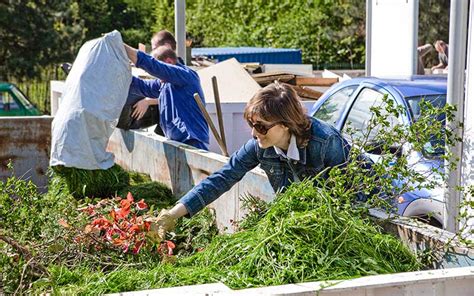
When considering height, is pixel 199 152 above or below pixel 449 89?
below


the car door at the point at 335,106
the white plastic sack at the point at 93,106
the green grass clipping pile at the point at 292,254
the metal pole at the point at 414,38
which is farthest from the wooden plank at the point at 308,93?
the green grass clipping pile at the point at 292,254

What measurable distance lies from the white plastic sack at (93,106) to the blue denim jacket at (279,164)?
3.09 m

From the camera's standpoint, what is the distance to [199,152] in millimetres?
7125

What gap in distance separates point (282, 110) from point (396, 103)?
2198mm

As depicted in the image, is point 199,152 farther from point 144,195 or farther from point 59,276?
point 59,276

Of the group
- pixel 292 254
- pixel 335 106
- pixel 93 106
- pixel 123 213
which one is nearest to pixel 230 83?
pixel 335 106

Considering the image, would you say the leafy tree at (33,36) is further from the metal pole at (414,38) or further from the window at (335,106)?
the window at (335,106)

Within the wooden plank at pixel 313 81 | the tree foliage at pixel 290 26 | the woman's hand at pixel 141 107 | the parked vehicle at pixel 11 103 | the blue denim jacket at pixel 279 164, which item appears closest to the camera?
the blue denim jacket at pixel 279 164

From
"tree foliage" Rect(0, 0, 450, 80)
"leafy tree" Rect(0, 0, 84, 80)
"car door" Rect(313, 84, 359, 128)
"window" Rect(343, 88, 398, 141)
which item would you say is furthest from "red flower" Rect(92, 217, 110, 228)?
"leafy tree" Rect(0, 0, 84, 80)

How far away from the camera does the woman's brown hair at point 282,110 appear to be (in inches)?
177

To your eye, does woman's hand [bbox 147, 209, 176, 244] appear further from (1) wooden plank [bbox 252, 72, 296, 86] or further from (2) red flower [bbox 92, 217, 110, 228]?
(1) wooden plank [bbox 252, 72, 296, 86]

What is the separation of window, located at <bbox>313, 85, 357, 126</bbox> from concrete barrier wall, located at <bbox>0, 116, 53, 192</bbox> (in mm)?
3217

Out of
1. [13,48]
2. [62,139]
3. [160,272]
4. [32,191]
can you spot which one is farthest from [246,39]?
[160,272]

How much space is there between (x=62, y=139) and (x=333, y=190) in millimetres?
4150
